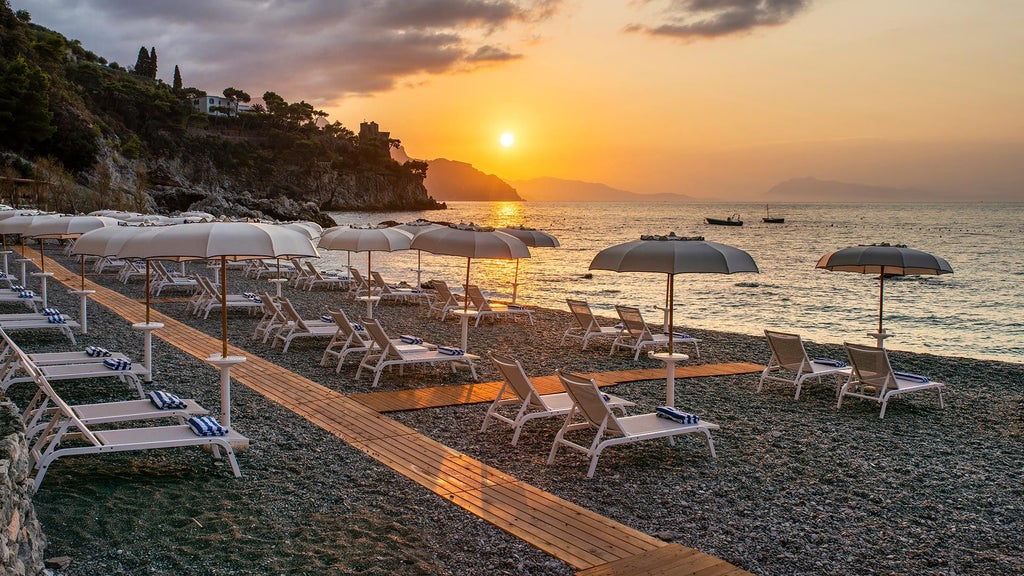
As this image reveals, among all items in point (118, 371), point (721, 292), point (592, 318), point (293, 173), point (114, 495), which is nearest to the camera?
point (114, 495)

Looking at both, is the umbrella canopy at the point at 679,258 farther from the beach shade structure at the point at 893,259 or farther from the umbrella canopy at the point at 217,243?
the beach shade structure at the point at 893,259

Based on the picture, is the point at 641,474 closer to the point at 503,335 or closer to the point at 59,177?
the point at 503,335

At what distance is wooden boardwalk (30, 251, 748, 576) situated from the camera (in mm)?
4457

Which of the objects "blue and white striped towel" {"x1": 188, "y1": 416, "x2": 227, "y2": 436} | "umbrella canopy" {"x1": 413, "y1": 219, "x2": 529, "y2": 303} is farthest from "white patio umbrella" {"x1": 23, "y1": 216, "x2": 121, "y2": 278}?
"blue and white striped towel" {"x1": 188, "y1": 416, "x2": 227, "y2": 436}

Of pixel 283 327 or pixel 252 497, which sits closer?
pixel 252 497

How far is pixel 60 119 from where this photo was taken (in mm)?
49938

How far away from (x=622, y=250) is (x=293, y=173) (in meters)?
133

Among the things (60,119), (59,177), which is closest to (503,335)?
(59,177)

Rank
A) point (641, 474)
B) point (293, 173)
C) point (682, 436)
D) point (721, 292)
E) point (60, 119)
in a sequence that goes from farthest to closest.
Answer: point (293, 173), point (60, 119), point (721, 292), point (682, 436), point (641, 474)

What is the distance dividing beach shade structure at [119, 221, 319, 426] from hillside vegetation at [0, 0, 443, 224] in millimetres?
28031

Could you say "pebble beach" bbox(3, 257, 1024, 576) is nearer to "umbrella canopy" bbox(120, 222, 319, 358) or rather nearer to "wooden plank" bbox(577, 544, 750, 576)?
"wooden plank" bbox(577, 544, 750, 576)

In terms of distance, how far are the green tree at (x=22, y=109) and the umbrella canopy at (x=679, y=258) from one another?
161 ft

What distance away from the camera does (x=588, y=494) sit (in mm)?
5695

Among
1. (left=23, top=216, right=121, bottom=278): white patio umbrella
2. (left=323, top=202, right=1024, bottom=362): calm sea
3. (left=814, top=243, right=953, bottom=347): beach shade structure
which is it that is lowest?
(left=323, top=202, right=1024, bottom=362): calm sea
